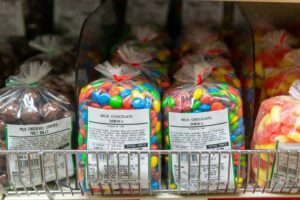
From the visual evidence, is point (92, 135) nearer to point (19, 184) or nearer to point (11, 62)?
point (19, 184)

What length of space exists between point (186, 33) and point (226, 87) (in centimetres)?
39

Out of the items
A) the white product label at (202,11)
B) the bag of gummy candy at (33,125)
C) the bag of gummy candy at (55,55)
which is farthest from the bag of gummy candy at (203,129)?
the white product label at (202,11)

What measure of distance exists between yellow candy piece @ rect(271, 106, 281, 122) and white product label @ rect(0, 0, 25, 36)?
29.0 inches

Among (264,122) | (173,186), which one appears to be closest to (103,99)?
(173,186)

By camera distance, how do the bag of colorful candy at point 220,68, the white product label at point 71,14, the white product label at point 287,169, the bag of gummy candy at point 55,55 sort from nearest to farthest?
→ the white product label at point 287,169
the bag of colorful candy at point 220,68
the bag of gummy candy at point 55,55
the white product label at point 71,14

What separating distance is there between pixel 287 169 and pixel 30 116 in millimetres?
509

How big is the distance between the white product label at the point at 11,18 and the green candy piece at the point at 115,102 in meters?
0.53

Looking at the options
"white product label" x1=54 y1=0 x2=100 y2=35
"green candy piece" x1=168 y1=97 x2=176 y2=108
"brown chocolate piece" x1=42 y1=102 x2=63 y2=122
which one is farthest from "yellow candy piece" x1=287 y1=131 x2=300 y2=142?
"white product label" x1=54 y1=0 x2=100 y2=35

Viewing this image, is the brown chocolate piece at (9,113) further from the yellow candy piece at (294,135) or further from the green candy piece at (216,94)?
the yellow candy piece at (294,135)

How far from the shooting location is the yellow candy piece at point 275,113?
0.78 meters

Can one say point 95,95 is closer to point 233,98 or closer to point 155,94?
point 155,94

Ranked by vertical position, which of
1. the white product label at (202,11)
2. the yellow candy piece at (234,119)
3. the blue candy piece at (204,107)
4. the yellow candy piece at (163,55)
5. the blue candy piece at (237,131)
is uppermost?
the white product label at (202,11)

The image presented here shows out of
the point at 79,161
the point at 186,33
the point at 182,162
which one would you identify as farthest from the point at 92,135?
the point at 186,33

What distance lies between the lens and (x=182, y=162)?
0.77 meters
